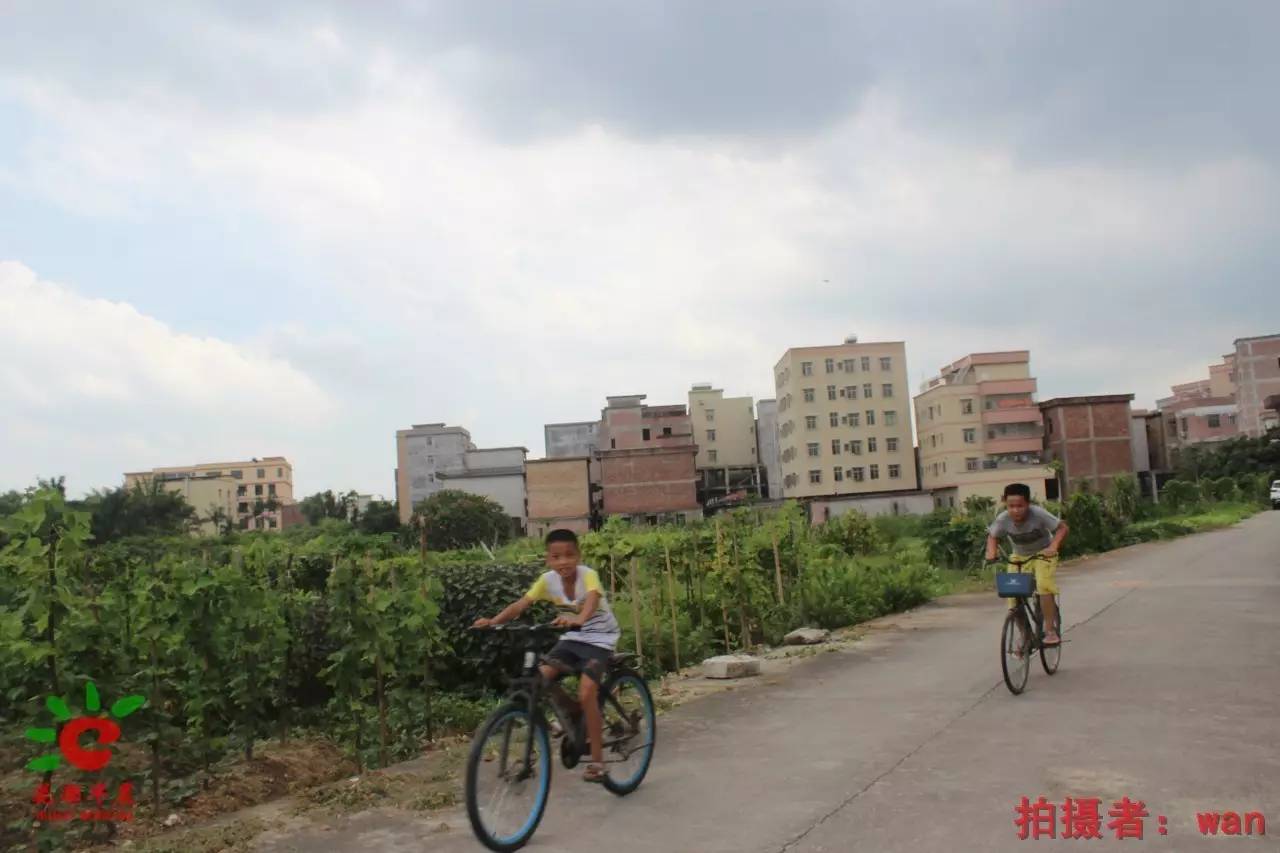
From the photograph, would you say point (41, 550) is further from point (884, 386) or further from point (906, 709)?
point (884, 386)

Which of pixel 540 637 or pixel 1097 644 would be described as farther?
pixel 1097 644

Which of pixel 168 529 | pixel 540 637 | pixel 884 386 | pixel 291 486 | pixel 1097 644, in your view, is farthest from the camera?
pixel 291 486

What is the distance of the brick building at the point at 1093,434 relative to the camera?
3004 inches

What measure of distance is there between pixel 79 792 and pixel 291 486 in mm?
147212

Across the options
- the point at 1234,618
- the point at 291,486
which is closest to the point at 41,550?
the point at 1234,618

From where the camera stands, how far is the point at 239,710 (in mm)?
8023

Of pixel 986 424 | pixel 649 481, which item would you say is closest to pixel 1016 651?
pixel 649 481

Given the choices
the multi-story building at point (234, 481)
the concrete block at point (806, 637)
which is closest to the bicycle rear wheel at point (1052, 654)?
the concrete block at point (806, 637)

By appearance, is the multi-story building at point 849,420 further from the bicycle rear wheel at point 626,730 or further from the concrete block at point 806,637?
the bicycle rear wheel at point 626,730

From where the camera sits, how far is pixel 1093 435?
252 ft

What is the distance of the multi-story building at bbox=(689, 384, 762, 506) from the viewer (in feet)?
317

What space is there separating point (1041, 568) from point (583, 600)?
16.1 ft

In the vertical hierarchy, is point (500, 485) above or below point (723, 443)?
below

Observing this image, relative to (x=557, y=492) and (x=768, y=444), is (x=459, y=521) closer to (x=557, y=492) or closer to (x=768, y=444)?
(x=557, y=492)
